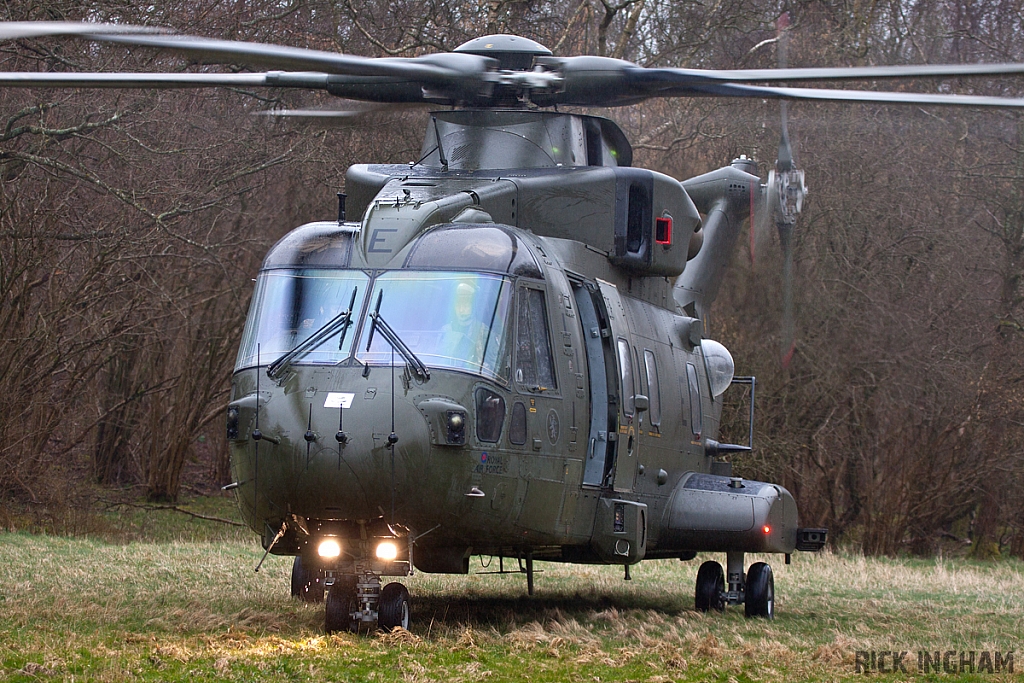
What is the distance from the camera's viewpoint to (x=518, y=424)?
8789 mm

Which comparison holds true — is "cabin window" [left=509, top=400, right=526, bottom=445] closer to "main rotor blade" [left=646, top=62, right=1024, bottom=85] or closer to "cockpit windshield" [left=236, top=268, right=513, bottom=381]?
"cockpit windshield" [left=236, top=268, right=513, bottom=381]

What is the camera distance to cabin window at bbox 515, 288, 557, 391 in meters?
8.97

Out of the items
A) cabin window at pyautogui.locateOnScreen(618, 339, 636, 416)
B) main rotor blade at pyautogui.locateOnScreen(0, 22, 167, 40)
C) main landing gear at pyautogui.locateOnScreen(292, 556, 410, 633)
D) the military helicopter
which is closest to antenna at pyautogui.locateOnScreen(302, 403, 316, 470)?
the military helicopter

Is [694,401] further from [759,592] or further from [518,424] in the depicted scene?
[518,424]

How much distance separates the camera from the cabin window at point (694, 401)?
12258 mm

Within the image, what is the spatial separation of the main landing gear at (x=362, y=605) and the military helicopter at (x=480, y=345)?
1 cm

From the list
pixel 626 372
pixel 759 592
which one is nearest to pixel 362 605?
pixel 626 372

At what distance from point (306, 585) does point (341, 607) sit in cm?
234

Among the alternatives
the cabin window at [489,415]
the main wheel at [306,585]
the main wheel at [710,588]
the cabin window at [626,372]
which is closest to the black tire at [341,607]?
the cabin window at [489,415]

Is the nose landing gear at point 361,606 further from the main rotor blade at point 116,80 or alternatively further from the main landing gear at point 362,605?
the main rotor blade at point 116,80

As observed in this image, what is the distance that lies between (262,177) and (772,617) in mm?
10685

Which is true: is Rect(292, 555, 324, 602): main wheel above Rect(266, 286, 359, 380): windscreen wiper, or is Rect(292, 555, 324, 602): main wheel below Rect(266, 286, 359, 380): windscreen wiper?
below

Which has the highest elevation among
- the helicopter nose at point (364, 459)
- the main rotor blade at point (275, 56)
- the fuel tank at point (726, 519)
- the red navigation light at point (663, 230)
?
the main rotor blade at point (275, 56)

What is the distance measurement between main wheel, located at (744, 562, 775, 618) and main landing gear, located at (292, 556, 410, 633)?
4150 millimetres
